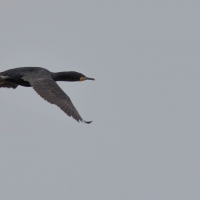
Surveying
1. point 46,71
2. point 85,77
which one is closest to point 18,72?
point 46,71

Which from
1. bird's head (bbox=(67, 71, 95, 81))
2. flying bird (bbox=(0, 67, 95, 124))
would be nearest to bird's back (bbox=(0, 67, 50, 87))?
flying bird (bbox=(0, 67, 95, 124))

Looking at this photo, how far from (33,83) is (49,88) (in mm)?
633

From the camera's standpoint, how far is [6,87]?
26172mm

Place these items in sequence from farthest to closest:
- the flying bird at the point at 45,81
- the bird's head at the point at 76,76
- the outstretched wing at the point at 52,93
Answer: the bird's head at the point at 76,76 → the flying bird at the point at 45,81 → the outstretched wing at the point at 52,93

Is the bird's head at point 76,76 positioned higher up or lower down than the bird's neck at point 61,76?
higher up

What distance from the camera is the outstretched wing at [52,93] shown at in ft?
72.5

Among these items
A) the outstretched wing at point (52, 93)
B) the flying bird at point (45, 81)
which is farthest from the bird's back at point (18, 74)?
the outstretched wing at point (52, 93)

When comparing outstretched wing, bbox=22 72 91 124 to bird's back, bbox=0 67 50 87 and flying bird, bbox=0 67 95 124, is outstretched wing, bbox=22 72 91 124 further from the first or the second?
bird's back, bbox=0 67 50 87

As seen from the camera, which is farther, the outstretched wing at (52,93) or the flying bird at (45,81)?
the flying bird at (45,81)

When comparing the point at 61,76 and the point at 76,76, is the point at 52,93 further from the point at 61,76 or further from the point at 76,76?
the point at 76,76

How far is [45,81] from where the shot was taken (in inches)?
927

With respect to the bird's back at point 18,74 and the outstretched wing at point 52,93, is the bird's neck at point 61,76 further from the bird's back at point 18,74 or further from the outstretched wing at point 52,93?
the outstretched wing at point 52,93

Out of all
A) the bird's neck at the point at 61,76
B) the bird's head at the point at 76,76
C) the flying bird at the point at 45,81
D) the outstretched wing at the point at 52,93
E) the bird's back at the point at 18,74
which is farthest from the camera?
the bird's head at the point at 76,76

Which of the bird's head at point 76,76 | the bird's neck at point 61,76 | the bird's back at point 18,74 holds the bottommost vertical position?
the bird's back at point 18,74
